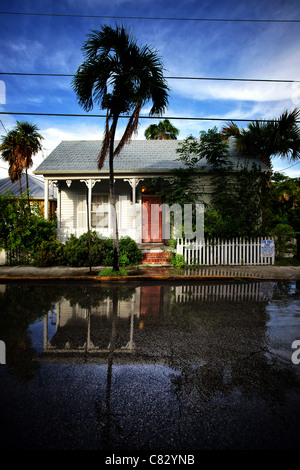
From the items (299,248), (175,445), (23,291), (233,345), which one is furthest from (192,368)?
(299,248)

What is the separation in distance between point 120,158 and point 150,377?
41.8 ft

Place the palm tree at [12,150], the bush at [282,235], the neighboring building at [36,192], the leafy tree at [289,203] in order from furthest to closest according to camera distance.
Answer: the neighboring building at [36,192], the palm tree at [12,150], the leafy tree at [289,203], the bush at [282,235]

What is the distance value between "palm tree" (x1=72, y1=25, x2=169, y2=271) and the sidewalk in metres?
4.71

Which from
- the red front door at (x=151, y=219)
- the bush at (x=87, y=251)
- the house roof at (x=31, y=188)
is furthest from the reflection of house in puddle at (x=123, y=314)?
the house roof at (x=31, y=188)

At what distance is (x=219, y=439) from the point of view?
78.1 inches

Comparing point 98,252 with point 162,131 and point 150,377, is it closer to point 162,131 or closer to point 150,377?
point 150,377

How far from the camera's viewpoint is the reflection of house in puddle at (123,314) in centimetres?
376

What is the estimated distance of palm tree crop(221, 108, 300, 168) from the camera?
1248cm

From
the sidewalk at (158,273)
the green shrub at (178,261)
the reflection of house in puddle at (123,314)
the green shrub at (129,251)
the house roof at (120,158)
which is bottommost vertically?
the reflection of house in puddle at (123,314)

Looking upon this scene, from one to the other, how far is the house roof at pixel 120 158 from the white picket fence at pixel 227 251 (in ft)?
13.1

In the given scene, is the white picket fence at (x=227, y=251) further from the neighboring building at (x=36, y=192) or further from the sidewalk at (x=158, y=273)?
the neighboring building at (x=36, y=192)

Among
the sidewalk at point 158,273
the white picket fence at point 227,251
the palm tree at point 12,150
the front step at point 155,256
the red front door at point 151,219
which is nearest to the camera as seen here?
the sidewalk at point 158,273

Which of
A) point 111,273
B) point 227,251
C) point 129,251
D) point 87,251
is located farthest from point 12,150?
point 227,251

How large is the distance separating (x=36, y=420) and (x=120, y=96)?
827 cm
